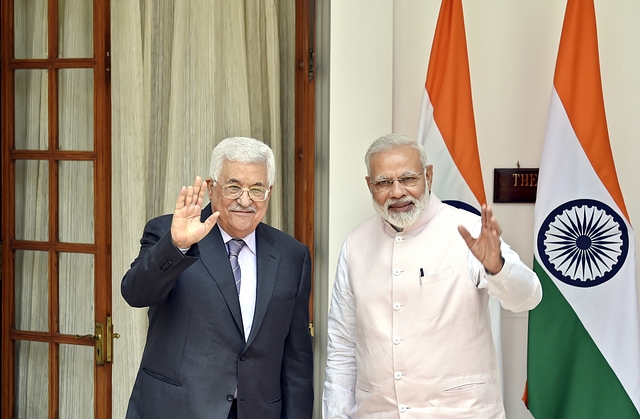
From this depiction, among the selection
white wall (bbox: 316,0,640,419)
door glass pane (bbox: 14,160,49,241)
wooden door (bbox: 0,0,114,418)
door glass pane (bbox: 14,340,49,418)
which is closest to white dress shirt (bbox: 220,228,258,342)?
white wall (bbox: 316,0,640,419)

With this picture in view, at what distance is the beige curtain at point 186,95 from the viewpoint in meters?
3.40

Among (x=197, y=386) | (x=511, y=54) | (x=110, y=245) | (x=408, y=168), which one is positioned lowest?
(x=197, y=386)

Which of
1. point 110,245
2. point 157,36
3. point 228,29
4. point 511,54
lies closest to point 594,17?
point 511,54

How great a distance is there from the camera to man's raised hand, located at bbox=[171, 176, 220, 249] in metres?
2.01

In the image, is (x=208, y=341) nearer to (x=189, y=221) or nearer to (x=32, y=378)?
(x=189, y=221)

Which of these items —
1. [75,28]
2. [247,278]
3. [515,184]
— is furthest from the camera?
[75,28]

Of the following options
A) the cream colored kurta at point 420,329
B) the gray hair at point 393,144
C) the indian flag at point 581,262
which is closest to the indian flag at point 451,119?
the indian flag at point 581,262

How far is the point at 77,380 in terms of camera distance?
3684 mm

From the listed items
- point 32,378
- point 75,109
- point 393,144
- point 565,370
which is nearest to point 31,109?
point 75,109

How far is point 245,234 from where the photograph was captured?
7.51 ft

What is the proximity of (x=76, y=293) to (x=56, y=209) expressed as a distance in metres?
0.44

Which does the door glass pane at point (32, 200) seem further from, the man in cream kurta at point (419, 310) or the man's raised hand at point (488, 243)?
the man's raised hand at point (488, 243)

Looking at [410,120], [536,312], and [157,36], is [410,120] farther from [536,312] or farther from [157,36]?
[157,36]

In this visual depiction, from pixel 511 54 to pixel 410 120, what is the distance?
0.56 meters
